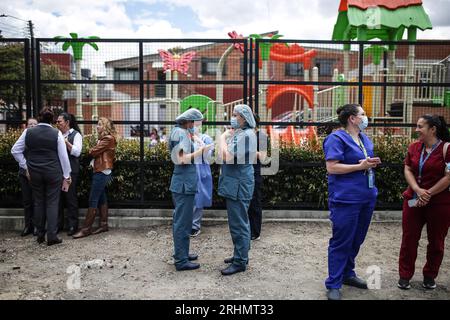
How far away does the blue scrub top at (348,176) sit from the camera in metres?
3.88

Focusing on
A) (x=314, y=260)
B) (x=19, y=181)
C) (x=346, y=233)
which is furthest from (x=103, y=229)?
(x=346, y=233)

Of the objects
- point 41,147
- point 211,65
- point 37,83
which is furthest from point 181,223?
point 211,65

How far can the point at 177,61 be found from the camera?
26.8 feet

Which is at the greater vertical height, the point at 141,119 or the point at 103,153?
the point at 141,119

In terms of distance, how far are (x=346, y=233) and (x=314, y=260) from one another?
4.31 feet

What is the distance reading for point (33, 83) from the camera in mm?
6711

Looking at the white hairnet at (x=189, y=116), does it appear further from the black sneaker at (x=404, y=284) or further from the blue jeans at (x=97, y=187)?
the black sneaker at (x=404, y=284)

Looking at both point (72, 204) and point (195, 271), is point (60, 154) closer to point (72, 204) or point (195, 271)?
point (72, 204)

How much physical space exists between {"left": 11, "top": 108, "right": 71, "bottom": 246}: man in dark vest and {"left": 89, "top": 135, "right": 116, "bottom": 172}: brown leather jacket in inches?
15.8

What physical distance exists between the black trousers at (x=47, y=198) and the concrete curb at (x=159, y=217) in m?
0.89

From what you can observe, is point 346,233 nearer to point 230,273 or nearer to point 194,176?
point 230,273

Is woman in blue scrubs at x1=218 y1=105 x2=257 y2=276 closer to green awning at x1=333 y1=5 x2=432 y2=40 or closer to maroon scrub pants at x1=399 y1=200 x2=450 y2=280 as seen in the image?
maroon scrub pants at x1=399 y1=200 x2=450 y2=280

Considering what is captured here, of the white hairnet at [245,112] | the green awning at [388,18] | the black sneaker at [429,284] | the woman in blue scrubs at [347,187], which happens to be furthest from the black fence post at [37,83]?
the green awning at [388,18]

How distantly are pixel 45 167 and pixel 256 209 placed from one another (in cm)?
286
